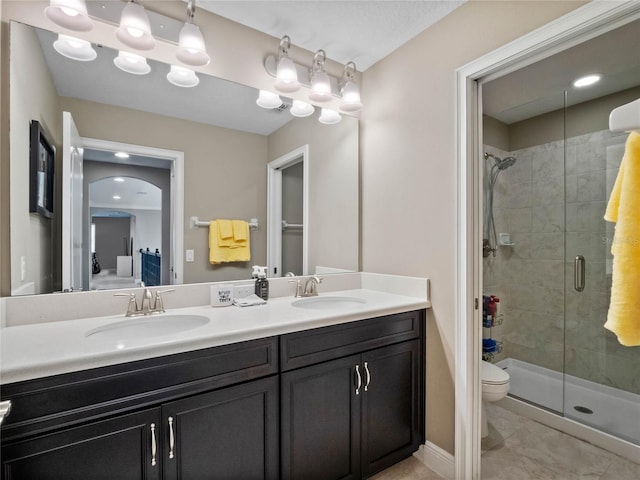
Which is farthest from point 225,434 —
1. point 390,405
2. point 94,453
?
point 390,405

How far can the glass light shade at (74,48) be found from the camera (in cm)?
135

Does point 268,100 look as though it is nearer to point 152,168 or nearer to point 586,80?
point 152,168

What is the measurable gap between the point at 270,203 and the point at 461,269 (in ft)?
3.76

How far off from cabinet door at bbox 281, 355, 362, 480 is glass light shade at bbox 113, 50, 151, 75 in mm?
1551

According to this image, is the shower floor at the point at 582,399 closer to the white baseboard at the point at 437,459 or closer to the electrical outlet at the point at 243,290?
the white baseboard at the point at 437,459

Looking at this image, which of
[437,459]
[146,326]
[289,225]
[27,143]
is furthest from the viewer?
[289,225]

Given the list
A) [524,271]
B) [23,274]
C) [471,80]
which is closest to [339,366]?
[23,274]

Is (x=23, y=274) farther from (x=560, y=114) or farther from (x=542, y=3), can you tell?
(x=560, y=114)

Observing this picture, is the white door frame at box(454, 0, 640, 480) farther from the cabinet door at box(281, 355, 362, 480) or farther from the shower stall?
the shower stall

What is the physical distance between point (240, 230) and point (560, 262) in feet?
8.36

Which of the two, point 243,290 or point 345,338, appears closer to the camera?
point 345,338

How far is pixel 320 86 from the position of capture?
1.95 m

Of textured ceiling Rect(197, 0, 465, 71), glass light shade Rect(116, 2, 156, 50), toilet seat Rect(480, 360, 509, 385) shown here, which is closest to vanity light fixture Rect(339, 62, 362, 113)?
textured ceiling Rect(197, 0, 465, 71)

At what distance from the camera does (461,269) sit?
1.61 m
